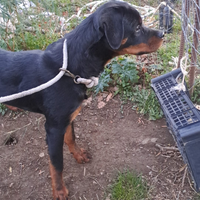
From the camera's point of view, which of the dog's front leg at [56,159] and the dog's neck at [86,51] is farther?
the dog's front leg at [56,159]

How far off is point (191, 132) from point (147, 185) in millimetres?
757

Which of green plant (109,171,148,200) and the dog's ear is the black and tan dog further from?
green plant (109,171,148,200)

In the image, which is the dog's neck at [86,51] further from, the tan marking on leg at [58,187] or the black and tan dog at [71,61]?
the tan marking on leg at [58,187]

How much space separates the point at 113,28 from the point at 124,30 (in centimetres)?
21

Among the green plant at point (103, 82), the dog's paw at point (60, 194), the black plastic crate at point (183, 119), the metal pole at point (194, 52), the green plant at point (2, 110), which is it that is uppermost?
the metal pole at point (194, 52)

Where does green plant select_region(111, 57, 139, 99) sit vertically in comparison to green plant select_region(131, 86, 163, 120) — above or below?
above

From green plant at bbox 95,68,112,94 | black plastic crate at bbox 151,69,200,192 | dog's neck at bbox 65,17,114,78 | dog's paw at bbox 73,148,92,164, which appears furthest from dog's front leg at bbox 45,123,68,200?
green plant at bbox 95,68,112,94

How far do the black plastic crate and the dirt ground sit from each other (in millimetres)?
316

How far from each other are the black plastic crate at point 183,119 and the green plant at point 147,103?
39 centimetres

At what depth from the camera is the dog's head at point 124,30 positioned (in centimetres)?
204

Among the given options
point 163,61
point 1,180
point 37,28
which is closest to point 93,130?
point 1,180

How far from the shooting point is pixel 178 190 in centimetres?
256

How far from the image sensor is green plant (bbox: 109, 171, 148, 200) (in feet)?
8.30

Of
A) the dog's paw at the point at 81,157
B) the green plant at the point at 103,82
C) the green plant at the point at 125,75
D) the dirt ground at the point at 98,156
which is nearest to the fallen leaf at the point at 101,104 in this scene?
the dirt ground at the point at 98,156
